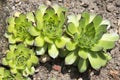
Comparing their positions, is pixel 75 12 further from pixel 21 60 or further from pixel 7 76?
pixel 7 76

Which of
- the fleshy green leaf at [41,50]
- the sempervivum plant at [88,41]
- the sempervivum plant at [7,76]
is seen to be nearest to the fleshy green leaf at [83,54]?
the sempervivum plant at [88,41]

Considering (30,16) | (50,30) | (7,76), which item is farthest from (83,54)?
(7,76)

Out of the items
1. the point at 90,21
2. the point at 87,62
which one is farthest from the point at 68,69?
the point at 90,21

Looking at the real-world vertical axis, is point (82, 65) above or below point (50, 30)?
below

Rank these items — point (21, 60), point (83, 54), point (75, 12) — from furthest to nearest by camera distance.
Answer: point (75, 12), point (21, 60), point (83, 54)

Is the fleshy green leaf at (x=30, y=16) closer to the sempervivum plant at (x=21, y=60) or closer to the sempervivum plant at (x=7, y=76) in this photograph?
the sempervivum plant at (x=21, y=60)

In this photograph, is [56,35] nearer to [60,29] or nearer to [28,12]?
[60,29]

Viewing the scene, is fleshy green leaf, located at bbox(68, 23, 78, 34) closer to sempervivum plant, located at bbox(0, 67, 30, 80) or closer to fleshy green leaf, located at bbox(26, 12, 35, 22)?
fleshy green leaf, located at bbox(26, 12, 35, 22)
